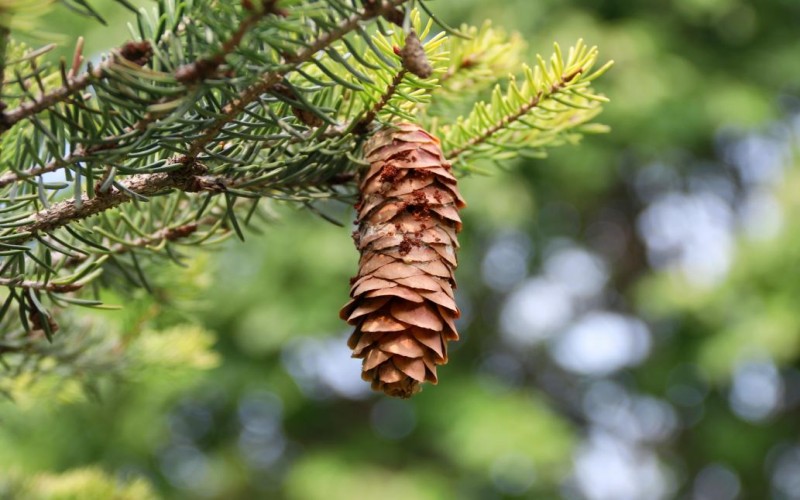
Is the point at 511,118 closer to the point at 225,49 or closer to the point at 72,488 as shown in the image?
the point at 225,49

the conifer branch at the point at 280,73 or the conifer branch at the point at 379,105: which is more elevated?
the conifer branch at the point at 379,105

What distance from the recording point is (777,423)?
266cm

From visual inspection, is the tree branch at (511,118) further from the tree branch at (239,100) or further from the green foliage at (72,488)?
the green foliage at (72,488)

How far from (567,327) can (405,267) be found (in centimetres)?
270

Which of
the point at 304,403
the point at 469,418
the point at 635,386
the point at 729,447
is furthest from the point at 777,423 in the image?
the point at 304,403

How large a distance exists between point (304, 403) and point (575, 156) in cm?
124

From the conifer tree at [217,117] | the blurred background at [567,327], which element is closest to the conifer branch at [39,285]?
the conifer tree at [217,117]

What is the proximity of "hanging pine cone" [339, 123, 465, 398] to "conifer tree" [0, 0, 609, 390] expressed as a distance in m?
0.02

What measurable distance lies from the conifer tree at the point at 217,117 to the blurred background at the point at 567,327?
1.54 m

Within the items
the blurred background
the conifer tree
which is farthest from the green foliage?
the blurred background

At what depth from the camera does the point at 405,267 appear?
1.33 ft

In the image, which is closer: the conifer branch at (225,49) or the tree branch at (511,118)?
the conifer branch at (225,49)

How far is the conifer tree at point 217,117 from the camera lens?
Answer: 0.30 metres

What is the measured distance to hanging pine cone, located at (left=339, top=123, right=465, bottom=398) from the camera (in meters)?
0.40
